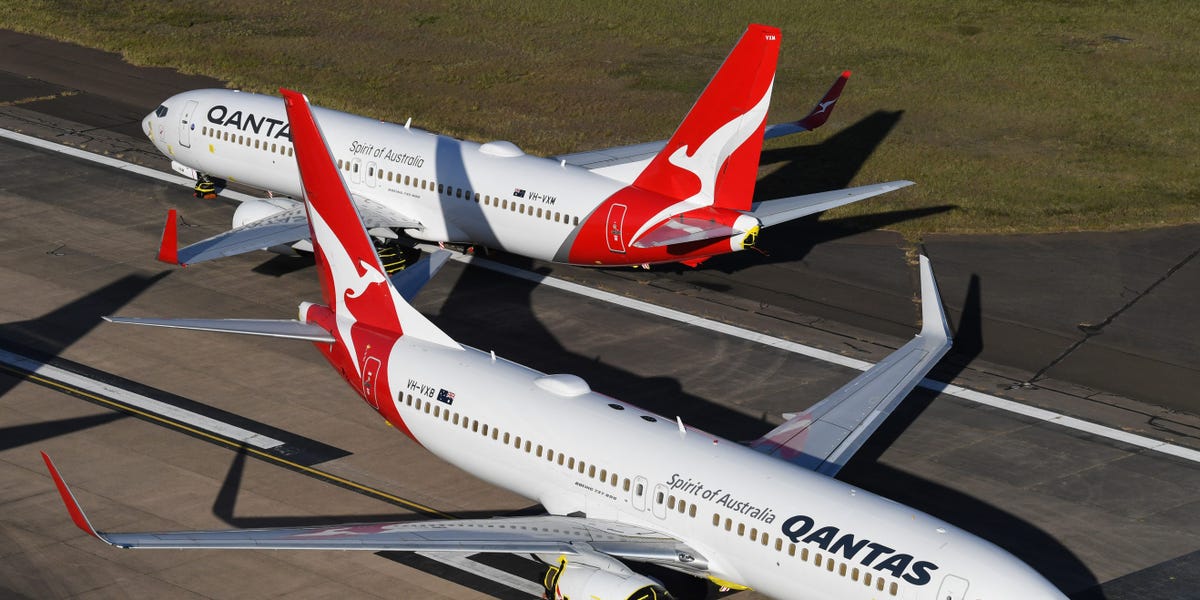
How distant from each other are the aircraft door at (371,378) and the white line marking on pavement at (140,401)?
498cm

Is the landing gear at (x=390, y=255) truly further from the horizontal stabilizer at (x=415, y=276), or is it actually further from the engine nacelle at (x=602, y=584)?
the engine nacelle at (x=602, y=584)

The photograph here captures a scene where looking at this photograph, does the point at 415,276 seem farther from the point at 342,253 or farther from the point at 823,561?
the point at 823,561

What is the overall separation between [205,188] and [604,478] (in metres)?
33.1

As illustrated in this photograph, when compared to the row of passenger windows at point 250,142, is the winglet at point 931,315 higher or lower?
lower

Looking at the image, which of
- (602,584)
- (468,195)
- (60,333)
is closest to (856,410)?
(602,584)

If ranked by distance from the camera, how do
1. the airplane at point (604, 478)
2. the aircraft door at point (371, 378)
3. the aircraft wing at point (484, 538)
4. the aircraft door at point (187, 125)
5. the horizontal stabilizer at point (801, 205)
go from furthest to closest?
the aircraft door at point (187, 125)
the horizontal stabilizer at point (801, 205)
the aircraft door at point (371, 378)
the aircraft wing at point (484, 538)
the airplane at point (604, 478)

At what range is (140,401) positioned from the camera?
145 ft

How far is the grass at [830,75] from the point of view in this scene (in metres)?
68.9

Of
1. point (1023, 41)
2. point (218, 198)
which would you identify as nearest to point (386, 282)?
point (218, 198)

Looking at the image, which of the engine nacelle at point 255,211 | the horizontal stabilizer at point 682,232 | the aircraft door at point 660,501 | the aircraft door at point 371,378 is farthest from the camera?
the engine nacelle at point 255,211

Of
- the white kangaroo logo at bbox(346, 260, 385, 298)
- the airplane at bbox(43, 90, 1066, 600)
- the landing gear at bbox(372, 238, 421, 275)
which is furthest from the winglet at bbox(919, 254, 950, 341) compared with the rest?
the landing gear at bbox(372, 238, 421, 275)

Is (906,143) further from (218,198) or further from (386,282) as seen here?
(386,282)

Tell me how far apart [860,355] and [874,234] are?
492 inches

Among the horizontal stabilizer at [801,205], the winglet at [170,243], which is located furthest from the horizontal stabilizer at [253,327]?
the horizontal stabilizer at [801,205]
